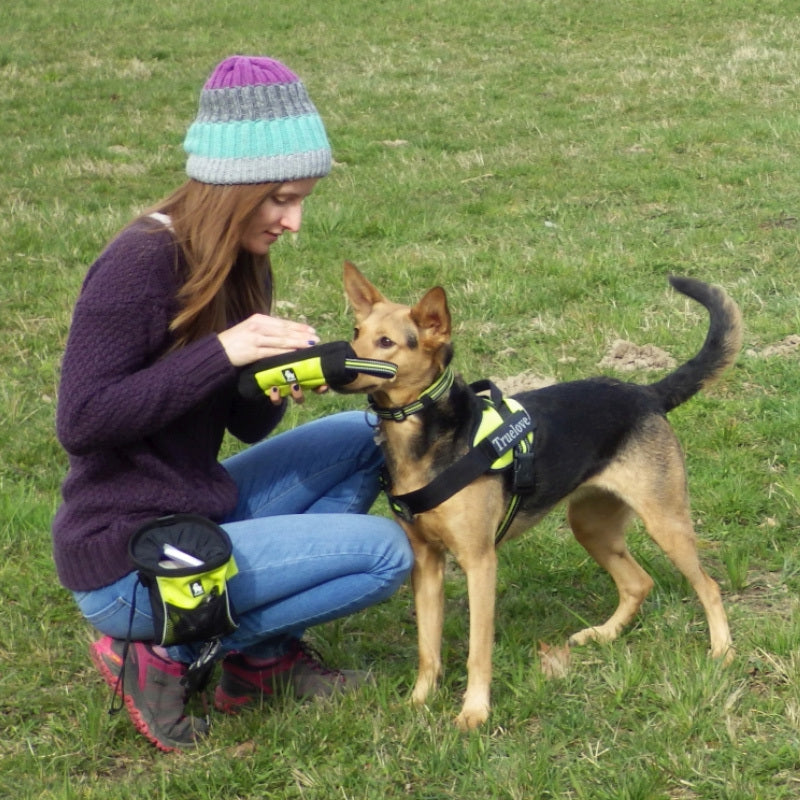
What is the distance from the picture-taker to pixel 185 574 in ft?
11.2

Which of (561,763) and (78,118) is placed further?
(78,118)

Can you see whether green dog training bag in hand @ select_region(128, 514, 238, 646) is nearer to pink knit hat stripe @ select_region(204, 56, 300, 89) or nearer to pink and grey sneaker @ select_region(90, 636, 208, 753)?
pink and grey sneaker @ select_region(90, 636, 208, 753)

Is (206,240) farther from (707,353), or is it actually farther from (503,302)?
(503,302)

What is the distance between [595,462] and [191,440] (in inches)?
61.7

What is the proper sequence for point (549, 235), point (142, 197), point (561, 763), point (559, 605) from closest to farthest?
point (561, 763) < point (559, 605) < point (549, 235) < point (142, 197)

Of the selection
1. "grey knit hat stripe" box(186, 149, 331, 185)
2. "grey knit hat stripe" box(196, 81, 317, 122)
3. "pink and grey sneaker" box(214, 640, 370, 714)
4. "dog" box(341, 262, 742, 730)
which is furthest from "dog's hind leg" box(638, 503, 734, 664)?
"grey knit hat stripe" box(196, 81, 317, 122)

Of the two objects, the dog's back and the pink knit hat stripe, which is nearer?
the pink knit hat stripe

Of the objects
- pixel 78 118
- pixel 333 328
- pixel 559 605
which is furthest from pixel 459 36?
pixel 559 605

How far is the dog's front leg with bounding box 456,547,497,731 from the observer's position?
12.8ft

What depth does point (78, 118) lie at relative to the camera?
13977mm

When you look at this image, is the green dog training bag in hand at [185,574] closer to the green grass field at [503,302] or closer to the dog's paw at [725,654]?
the green grass field at [503,302]

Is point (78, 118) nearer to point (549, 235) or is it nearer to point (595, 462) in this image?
point (549, 235)

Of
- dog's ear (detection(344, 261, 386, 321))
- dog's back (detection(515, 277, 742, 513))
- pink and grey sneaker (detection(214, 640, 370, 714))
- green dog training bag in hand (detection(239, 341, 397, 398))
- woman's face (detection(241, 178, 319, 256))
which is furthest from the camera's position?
dog's back (detection(515, 277, 742, 513))

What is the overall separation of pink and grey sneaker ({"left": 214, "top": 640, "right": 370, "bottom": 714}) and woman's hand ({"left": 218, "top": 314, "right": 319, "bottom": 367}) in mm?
1186
